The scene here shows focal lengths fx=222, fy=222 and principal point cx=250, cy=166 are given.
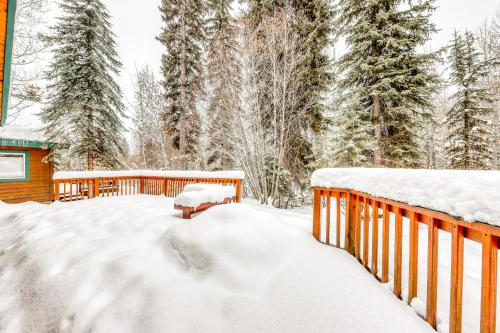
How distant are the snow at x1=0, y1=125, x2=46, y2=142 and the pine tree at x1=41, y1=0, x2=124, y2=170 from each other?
0.46m

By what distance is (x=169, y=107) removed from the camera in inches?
522

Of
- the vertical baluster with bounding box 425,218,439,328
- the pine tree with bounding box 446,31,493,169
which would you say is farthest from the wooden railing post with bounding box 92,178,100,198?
the pine tree with bounding box 446,31,493,169

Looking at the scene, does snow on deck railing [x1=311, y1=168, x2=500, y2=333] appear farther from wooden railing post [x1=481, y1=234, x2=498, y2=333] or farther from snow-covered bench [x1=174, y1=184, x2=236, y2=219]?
snow-covered bench [x1=174, y1=184, x2=236, y2=219]

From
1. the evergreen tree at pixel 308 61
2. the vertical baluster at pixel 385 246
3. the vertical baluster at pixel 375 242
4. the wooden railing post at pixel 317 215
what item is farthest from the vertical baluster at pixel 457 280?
the evergreen tree at pixel 308 61

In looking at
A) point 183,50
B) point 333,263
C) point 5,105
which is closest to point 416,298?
point 333,263

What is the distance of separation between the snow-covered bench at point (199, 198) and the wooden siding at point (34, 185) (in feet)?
32.0

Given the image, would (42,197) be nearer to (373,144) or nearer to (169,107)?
A: (169,107)

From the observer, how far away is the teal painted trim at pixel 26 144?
8.69 metres

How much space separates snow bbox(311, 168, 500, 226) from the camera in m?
1.04

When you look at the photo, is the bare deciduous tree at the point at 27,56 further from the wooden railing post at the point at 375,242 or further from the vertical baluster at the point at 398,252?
the vertical baluster at the point at 398,252

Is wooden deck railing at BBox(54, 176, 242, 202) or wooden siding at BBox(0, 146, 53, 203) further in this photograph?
wooden siding at BBox(0, 146, 53, 203)

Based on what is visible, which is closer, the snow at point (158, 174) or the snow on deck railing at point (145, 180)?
the snow at point (158, 174)

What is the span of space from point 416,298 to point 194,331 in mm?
1677

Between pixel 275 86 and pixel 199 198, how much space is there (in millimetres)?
5992
